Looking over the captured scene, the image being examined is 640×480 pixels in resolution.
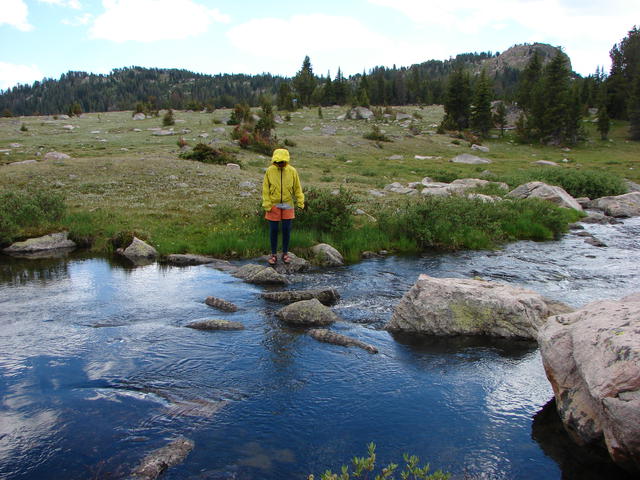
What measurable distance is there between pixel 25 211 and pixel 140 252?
191 inches

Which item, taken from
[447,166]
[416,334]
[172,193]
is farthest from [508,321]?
[447,166]

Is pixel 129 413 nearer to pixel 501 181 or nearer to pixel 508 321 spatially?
pixel 508 321

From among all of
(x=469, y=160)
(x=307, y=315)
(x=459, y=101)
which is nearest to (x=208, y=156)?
(x=469, y=160)

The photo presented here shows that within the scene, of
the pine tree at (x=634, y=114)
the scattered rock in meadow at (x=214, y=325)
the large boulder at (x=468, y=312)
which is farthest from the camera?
the pine tree at (x=634, y=114)

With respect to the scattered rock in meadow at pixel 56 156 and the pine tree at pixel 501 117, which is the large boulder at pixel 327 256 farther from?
the pine tree at pixel 501 117

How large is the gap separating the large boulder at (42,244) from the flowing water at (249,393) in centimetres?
421

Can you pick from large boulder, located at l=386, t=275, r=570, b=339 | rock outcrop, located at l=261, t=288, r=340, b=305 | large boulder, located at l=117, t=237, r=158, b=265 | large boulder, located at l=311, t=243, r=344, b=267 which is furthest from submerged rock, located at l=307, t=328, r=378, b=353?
large boulder, located at l=117, t=237, r=158, b=265

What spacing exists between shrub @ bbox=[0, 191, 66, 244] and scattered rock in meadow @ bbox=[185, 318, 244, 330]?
10.1 metres

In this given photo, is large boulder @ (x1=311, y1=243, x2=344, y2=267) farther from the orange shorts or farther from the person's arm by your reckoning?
the person's arm

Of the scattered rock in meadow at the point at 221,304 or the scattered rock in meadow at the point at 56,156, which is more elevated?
the scattered rock in meadow at the point at 56,156

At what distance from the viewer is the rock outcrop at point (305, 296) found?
11.5 metres

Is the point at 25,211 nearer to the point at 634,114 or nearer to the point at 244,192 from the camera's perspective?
the point at 244,192

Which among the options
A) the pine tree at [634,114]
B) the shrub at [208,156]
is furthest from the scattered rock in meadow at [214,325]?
the pine tree at [634,114]

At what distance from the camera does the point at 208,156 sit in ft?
103
